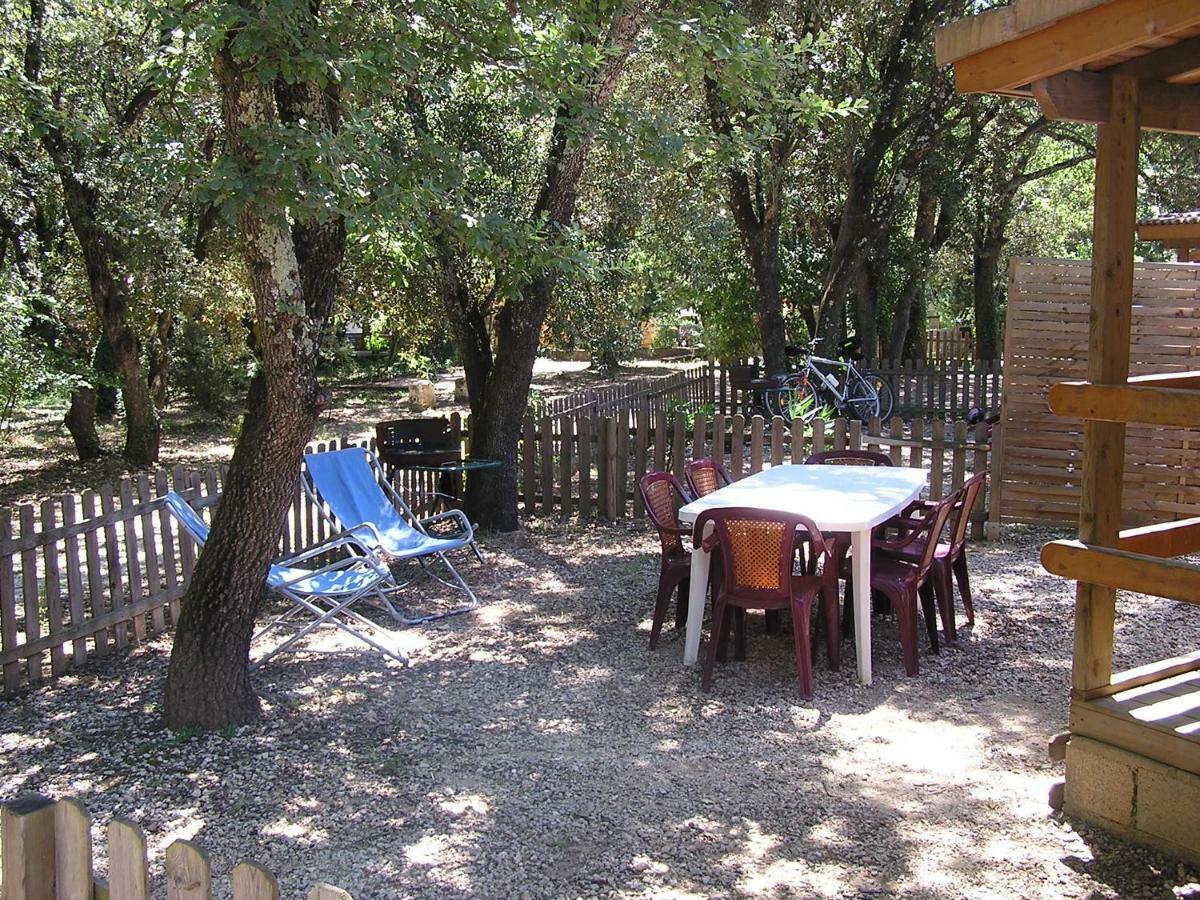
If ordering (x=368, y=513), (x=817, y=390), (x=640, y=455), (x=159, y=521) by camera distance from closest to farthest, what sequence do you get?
(x=159, y=521) → (x=368, y=513) → (x=640, y=455) → (x=817, y=390)

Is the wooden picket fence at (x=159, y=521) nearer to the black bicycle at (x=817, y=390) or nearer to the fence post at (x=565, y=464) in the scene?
the fence post at (x=565, y=464)

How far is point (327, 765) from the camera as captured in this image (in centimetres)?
467

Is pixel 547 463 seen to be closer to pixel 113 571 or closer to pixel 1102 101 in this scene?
pixel 113 571

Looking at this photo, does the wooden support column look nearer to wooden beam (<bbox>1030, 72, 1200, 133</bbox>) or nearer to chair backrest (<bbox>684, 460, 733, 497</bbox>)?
wooden beam (<bbox>1030, 72, 1200, 133</bbox>)

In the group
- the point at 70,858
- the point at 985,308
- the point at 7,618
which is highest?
the point at 985,308

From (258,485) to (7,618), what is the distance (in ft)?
5.96

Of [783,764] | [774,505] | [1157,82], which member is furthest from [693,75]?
[783,764]

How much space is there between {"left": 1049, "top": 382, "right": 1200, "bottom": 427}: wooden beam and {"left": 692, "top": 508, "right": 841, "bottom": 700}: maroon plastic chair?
1.63m

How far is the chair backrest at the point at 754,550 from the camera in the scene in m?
5.39

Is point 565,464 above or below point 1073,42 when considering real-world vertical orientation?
below

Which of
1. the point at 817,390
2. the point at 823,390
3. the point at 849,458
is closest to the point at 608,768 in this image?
the point at 849,458

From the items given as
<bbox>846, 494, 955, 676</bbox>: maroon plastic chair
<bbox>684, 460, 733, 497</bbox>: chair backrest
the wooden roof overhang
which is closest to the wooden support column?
the wooden roof overhang

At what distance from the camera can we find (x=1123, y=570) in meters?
3.83

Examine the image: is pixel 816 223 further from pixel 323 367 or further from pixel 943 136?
pixel 323 367
